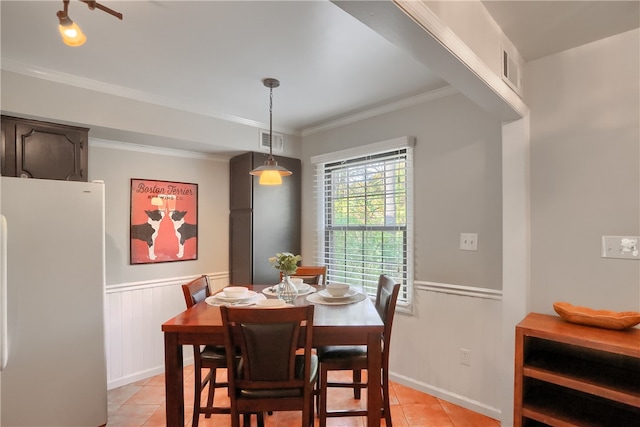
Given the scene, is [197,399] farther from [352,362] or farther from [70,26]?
[70,26]

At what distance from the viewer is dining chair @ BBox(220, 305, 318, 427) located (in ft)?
5.19

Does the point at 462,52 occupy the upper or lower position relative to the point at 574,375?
upper

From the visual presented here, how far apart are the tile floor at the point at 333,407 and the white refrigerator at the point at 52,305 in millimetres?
271

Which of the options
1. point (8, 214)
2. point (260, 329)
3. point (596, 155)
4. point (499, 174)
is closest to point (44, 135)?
point (8, 214)

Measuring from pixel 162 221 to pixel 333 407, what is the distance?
2230mm

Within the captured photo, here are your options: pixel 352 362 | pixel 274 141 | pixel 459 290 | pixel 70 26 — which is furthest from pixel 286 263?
pixel 274 141

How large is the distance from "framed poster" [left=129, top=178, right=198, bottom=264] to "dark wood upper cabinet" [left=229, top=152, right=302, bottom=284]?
1.38ft

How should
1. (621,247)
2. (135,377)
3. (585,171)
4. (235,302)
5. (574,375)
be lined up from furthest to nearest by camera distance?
1. (135,377)
2. (235,302)
3. (585,171)
4. (621,247)
5. (574,375)

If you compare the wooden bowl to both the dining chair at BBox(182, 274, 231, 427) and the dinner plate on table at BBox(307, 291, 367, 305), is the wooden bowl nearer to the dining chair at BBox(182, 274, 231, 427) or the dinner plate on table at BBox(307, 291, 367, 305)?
the dinner plate on table at BBox(307, 291, 367, 305)

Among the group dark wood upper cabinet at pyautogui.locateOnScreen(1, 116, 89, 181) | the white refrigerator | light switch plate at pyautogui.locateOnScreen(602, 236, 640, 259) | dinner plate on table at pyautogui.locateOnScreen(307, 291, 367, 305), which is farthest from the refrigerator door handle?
light switch plate at pyautogui.locateOnScreen(602, 236, 640, 259)

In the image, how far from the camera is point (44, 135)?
2330mm

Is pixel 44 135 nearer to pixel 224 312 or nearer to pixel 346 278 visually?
pixel 224 312

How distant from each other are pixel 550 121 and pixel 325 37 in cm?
139

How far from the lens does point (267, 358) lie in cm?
162
